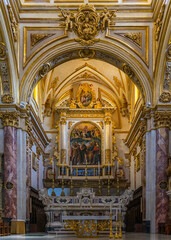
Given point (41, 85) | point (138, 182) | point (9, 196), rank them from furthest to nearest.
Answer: point (41, 85)
point (138, 182)
point (9, 196)

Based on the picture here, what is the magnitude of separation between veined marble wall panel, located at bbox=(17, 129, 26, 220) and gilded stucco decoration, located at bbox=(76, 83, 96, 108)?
10.8 m

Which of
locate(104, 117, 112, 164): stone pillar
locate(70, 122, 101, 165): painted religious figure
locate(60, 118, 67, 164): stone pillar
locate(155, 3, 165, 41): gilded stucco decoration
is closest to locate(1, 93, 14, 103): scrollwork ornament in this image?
locate(155, 3, 165, 41): gilded stucco decoration

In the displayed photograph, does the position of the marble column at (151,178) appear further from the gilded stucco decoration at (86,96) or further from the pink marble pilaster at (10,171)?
the gilded stucco decoration at (86,96)

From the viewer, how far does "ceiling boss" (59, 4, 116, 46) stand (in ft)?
64.6

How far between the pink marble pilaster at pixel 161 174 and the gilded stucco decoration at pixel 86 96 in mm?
11598

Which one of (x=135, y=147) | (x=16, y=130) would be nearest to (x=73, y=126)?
(x=135, y=147)

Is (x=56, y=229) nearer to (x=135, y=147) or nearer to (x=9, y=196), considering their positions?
(x=9, y=196)

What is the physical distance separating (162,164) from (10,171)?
6072mm

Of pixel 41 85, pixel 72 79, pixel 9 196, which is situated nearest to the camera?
pixel 9 196

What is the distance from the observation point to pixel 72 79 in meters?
29.6

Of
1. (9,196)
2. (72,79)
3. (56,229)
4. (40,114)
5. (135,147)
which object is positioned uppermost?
(72,79)

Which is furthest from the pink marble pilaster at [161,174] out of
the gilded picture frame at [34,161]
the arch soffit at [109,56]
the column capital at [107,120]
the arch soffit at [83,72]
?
the arch soffit at [83,72]

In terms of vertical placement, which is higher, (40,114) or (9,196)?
(40,114)

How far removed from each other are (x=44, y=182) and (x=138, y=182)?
6589 mm
